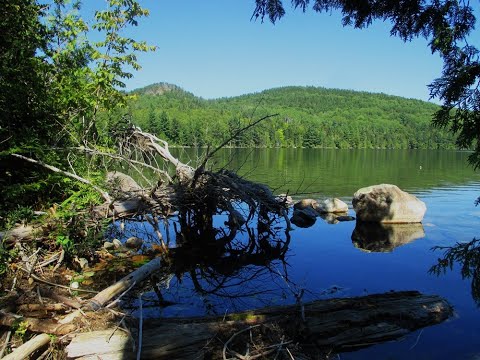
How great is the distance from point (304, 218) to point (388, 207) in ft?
10.8

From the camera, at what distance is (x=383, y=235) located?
13531 mm

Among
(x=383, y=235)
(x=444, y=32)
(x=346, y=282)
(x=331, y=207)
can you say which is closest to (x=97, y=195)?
(x=346, y=282)

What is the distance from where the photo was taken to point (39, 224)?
7.96 metres

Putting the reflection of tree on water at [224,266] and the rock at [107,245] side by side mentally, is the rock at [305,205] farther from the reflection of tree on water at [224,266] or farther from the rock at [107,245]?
the rock at [107,245]

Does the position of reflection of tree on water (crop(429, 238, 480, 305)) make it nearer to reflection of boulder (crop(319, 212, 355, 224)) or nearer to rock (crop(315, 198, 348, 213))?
reflection of boulder (crop(319, 212, 355, 224))

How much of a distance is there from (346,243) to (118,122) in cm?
834

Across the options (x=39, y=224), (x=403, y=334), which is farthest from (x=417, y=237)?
(x=39, y=224)

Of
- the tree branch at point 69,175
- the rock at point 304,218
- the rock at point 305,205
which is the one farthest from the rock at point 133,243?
the rock at point 305,205

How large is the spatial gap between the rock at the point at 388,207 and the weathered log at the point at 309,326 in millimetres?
9142

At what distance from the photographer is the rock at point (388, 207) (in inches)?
609

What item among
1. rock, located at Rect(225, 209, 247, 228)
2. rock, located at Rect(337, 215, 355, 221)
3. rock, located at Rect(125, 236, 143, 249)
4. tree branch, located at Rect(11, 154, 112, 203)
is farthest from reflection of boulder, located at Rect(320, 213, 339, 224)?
tree branch, located at Rect(11, 154, 112, 203)

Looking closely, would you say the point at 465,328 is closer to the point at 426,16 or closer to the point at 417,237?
the point at 426,16

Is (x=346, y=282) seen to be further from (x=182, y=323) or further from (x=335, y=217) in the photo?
(x=335, y=217)

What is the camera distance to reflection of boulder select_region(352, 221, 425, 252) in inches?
476
